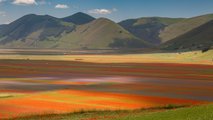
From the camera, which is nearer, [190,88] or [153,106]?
[153,106]

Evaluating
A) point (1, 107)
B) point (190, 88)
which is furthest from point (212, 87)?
point (1, 107)

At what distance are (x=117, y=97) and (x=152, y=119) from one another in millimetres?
22265

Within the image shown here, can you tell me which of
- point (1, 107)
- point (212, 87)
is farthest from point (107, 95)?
point (212, 87)

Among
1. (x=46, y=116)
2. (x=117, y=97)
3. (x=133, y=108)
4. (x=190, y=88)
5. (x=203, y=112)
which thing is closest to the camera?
(x=203, y=112)

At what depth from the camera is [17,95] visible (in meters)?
53.3

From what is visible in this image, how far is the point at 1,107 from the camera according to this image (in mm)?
42969

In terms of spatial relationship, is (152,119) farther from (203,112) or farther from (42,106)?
(42,106)

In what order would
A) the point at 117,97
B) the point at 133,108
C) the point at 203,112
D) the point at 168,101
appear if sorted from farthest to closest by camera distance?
the point at 117,97
the point at 168,101
the point at 133,108
the point at 203,112

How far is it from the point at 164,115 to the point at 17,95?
Answer: 27.7 meters

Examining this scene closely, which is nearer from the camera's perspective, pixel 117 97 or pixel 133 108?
pixel 133 108

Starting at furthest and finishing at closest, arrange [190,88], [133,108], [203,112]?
[190,88]
[133,108]
[203,112]

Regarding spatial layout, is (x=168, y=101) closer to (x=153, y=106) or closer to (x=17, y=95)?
(x=153, y=106)

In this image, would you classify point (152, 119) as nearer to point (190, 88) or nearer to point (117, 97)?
point (117, 97)

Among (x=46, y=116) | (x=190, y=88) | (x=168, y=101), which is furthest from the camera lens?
(x=190, y=88)
